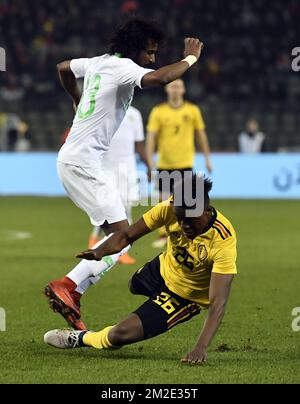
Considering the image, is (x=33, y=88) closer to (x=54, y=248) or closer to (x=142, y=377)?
(x=54, y=248)

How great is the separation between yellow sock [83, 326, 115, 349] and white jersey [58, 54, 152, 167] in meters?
1.43

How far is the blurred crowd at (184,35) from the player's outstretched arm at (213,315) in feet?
67.4

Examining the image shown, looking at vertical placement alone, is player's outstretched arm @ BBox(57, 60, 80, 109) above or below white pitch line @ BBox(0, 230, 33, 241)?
above

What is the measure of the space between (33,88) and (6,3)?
449 centimetres

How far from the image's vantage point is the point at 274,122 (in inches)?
1016

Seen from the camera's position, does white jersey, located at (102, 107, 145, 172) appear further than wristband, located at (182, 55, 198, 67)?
Yes

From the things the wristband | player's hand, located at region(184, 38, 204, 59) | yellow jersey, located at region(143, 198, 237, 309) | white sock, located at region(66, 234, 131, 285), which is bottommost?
white sock, located at region(66, 234, 131, 285)

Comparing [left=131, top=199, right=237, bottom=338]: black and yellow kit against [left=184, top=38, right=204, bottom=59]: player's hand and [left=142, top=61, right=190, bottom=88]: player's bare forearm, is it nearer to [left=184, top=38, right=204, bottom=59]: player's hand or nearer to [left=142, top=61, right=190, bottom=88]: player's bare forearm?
[left=142, top=61, right=190, bottom=88]: player's bare forearm

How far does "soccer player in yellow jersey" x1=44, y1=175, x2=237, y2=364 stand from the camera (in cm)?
→ 639

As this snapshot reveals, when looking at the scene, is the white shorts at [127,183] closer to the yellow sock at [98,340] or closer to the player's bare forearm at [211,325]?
the yellow sock at [98,340]

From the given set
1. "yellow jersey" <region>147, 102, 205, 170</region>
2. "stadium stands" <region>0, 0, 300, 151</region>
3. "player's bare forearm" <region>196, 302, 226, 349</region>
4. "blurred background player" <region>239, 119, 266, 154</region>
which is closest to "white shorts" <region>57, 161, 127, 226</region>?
"player's bare forearm" <region>196, 302, 226, 349</region>

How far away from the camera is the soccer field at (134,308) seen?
20.4ft

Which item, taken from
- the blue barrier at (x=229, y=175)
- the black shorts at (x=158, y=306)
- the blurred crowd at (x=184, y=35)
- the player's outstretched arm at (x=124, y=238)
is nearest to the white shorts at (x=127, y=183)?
the black shorts at (x=158, y=306)

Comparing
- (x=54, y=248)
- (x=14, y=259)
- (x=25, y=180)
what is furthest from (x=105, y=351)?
(x=25, y=180)
